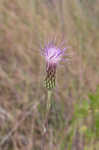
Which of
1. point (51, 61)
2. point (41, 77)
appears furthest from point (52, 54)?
point (41, 77)

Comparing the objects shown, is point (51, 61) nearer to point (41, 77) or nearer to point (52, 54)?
point (52, 54)

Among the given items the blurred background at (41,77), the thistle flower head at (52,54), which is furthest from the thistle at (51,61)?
the blurred background at (41,77)

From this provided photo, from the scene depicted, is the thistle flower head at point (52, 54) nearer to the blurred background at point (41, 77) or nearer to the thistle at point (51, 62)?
the thistle at point (51, 62)

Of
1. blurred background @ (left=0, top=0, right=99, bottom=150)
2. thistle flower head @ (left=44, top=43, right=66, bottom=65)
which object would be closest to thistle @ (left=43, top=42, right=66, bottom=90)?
thistle flower head @ (left=44, top=43, right=66, bottom=65)

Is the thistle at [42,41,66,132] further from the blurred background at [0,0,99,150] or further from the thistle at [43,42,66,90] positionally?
the blurred background at [0,0,99,150]

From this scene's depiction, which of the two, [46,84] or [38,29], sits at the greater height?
[38,29]

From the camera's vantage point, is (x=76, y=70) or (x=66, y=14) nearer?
(x=76, y=70)

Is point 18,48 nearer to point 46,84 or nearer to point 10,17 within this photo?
point 10,17

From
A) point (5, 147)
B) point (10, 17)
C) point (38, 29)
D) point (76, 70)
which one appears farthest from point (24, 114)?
point (10, 17)
